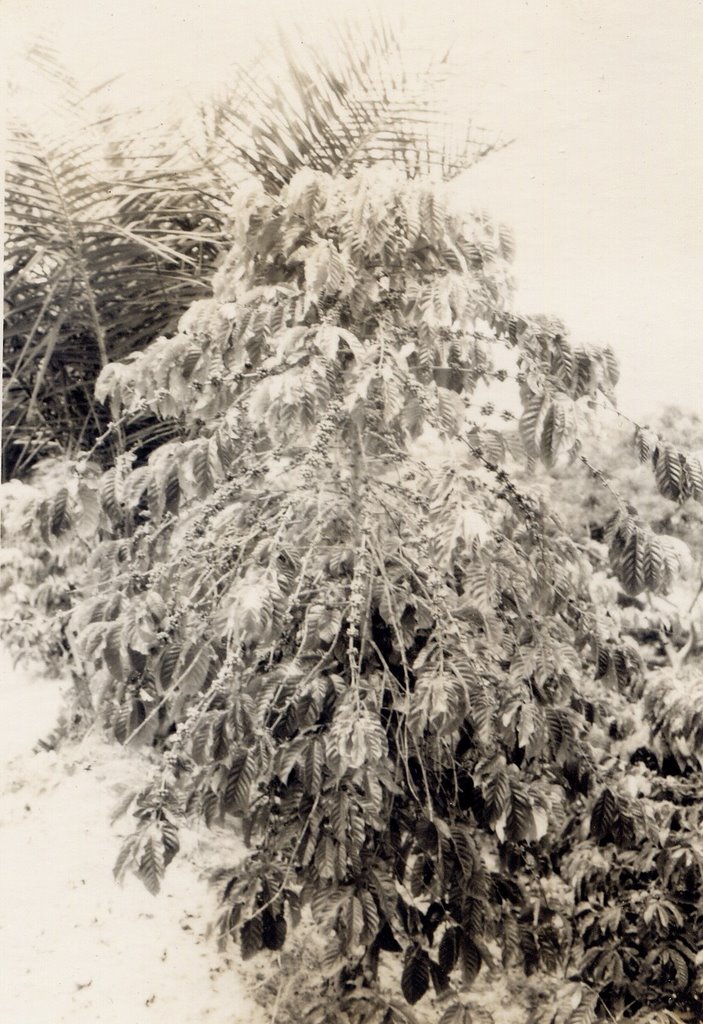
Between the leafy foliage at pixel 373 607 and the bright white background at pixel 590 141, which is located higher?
the bright white background at pixel 590 141

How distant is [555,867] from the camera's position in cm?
152

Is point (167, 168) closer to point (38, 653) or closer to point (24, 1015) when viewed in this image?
point (38, 653)

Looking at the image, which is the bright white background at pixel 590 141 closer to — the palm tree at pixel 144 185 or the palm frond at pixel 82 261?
the palm tree at pixel 144 185

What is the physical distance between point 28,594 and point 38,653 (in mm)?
113

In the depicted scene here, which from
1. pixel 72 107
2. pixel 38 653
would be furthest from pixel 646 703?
pixel 72 107

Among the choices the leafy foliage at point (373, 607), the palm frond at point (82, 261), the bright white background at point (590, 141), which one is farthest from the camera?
the palm frond at point (82, 261)

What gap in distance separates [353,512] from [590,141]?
2.37ft

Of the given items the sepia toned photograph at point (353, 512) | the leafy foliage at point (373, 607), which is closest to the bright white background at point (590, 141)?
the sepia toned photograph at point (353, 512)

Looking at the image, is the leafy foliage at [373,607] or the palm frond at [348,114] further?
the palm frond at [348,114]

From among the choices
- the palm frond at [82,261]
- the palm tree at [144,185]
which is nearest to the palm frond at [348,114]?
the palm tree at [144,185]

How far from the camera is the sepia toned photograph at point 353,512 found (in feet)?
4.07

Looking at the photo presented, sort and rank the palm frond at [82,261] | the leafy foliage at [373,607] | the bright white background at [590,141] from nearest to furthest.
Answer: the leafy foliage at [373,607] → the bright white background at [590,141] → the palm frond at [82,261]

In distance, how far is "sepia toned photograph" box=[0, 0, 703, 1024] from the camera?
1.24 metres

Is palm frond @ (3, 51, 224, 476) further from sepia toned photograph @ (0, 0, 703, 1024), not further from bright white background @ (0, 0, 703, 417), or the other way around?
bright white background @ (0, 0, 703, 417)
